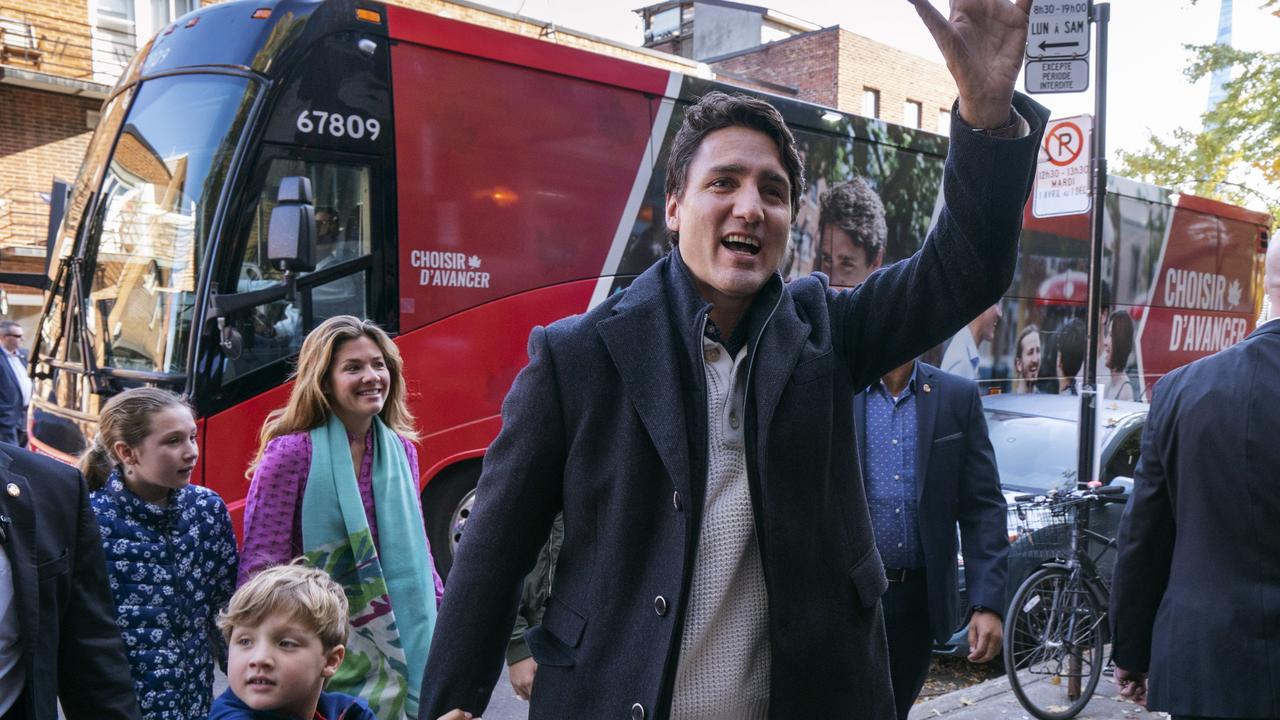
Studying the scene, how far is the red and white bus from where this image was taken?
6434 millimetres

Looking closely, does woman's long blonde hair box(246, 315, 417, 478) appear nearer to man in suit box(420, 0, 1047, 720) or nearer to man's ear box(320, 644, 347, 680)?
man's ear box(320, 644, 347, 680)

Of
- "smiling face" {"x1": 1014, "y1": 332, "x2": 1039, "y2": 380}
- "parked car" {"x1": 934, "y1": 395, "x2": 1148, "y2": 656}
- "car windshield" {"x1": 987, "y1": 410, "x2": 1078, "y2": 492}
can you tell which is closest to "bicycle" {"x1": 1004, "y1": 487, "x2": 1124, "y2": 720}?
"parked car" {"x1": 934, "y1": 395, "x2": 1148, "y2": 656}

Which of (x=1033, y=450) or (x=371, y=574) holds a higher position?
(x=371, y=574)

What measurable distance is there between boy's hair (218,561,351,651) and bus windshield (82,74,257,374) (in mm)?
4190

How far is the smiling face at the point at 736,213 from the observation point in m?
1.92

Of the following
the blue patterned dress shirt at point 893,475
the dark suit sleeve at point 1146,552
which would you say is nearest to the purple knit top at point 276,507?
the blue patterned dress shirt at point 893,475

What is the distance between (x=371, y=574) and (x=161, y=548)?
70cm

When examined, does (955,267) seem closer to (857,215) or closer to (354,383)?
(354,383)

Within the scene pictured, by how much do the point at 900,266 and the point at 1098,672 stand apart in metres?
4.58

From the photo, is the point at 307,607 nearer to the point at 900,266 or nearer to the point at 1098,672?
the point at 900,266

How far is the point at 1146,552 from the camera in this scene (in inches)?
118

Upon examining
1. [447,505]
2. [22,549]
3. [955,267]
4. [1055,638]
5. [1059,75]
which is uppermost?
[1059,75]

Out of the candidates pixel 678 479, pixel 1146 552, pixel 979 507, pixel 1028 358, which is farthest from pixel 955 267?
pixel 1028 358

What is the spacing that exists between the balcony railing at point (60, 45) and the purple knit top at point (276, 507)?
66.5 feet
